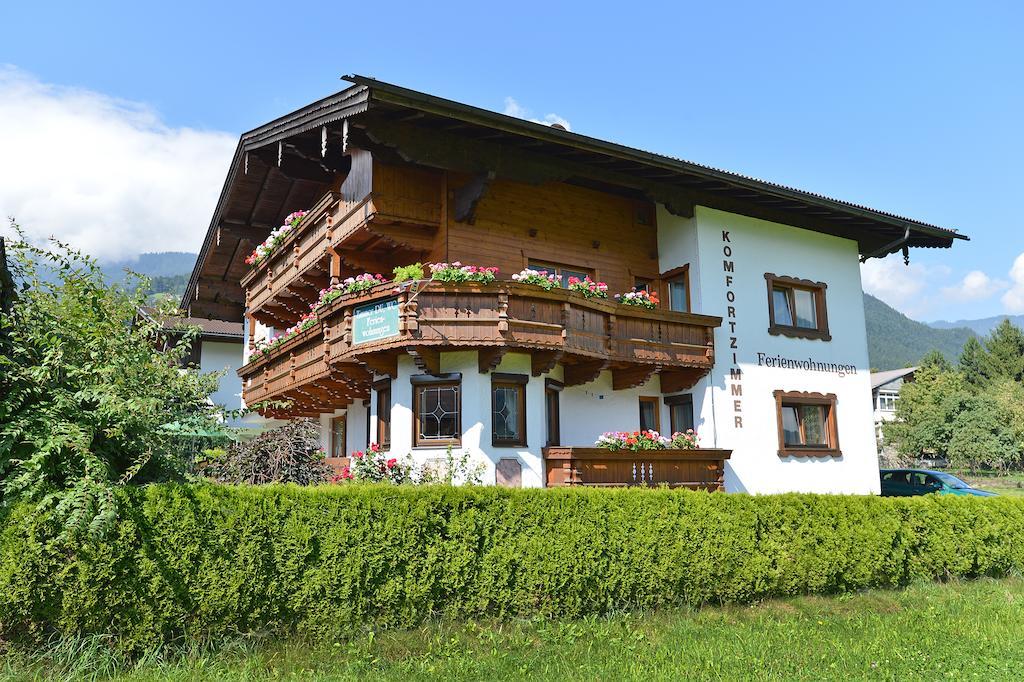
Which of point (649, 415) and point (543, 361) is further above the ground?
point (543, 361)

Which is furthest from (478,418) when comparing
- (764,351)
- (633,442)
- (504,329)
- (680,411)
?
(764,351)

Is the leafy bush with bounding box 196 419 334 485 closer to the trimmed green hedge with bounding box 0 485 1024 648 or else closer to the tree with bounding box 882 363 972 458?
the trimmed green hedge with bounding box 0 485 1024 648

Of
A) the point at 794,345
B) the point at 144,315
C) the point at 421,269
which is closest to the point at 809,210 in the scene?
the point at 794,345

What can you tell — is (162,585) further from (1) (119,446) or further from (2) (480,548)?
(2) (480,548)

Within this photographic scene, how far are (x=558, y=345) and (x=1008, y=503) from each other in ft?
26.3

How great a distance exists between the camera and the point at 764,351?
18391 millimetres

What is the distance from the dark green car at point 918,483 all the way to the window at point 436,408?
14.2 m

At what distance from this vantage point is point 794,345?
19.0m

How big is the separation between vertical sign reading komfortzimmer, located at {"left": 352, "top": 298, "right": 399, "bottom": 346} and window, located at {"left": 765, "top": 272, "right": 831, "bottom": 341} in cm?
967

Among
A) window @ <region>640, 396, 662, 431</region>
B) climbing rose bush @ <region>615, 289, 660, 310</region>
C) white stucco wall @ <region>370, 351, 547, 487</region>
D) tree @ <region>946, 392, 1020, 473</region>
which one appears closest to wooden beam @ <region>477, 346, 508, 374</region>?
white stucco wall @ <region>370, 351, 547, 487</region>

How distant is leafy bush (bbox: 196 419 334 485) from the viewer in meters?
14.1

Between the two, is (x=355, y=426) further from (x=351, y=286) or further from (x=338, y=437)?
(x=351, y=286)

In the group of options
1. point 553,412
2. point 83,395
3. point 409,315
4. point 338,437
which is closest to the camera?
point 83,395

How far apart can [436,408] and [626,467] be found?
3737 millimetres
